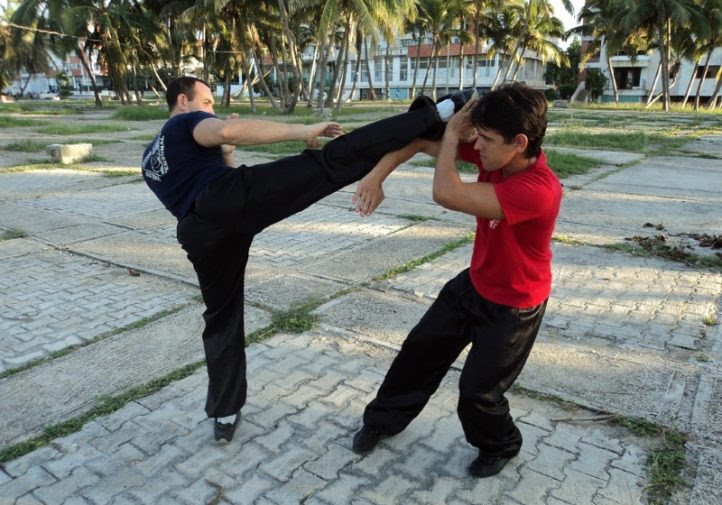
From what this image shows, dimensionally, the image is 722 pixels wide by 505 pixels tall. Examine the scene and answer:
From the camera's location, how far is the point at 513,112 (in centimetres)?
193

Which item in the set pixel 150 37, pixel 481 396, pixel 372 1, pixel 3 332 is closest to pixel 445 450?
pixel 481 396

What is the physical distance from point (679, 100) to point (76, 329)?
59.0 m

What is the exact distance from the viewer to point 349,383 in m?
3.22

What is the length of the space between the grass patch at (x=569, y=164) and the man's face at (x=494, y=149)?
8.37 meters

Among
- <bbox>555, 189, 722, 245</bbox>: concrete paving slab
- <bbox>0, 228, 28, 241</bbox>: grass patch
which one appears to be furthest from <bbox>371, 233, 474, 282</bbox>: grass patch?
<bbox>0, 228, 28, 241</bbox>: grass patch

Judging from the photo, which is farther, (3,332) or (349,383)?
(3,332)

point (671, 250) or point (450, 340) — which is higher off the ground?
point (450, 340)

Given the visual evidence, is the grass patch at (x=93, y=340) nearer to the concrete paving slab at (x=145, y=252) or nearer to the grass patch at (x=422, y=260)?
the concrete paving slab at (x=145, y=252)

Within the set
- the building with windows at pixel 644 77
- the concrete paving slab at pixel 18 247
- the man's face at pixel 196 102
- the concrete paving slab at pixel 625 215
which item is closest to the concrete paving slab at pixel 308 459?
the man's face at pixel 196 102

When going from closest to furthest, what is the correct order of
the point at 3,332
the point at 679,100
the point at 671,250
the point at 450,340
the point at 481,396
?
the point at 481,396 → the point at 450,340 → the point at 3,332 → the point at 671,250 → the point at 679,100

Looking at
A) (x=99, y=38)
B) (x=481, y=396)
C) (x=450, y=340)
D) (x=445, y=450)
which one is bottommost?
(x=445, y=450)

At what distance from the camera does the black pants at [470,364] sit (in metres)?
2.18

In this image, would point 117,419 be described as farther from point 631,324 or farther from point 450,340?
point 631,324

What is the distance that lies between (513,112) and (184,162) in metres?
1.28
